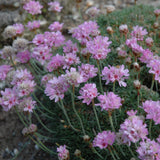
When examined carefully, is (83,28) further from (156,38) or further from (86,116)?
(156,38)

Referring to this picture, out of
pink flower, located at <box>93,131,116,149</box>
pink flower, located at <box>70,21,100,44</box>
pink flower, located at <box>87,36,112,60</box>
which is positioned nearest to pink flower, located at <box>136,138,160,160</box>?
pink flower, located at <box>93,131,116,149</box>

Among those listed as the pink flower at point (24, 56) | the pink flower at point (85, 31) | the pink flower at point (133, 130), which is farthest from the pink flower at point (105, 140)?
the pink flower at point (24, 56)

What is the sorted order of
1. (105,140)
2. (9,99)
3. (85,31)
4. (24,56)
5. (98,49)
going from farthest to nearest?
(24,56) → (85,31) → (9,99) → (98,49) → (105,140)

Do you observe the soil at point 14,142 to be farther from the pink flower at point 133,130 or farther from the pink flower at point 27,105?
the pink flower at point 133,130

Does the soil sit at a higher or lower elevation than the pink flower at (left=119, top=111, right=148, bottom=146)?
lower

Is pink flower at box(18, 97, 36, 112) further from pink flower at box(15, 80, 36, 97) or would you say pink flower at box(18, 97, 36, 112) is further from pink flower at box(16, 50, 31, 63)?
pink flower at box(16, 50, 31, 63)

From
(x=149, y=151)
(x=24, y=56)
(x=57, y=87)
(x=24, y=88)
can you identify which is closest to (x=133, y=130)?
(x=149, y=151)

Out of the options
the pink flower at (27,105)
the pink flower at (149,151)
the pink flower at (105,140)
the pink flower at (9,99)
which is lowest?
the pink flower at (27,105)

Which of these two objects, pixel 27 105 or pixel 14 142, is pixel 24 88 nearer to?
pixel 27 105
